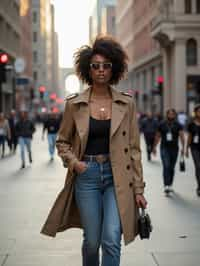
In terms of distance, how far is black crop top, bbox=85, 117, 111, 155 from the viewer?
4.89 m

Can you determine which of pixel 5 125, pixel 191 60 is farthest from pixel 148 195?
pixel 191 60

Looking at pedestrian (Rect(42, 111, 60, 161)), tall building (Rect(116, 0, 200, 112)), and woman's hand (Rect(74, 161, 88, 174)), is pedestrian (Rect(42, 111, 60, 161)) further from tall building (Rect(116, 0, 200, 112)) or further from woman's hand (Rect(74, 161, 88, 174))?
tall building (Rect(116, 0, 200, 112))

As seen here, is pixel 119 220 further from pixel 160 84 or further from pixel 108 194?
pixel 160 84

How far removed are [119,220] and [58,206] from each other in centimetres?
51

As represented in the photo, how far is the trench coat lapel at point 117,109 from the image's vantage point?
4879 mm

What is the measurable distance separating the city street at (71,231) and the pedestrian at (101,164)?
204 centimetres

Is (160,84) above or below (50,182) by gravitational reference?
above

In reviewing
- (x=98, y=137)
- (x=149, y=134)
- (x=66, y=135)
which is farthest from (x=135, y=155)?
(x=149, y=134)

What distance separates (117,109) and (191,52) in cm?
4886

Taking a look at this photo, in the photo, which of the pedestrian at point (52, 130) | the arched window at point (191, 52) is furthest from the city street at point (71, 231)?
the arched window at point (191, 52)

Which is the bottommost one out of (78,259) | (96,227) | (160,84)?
(78,259)

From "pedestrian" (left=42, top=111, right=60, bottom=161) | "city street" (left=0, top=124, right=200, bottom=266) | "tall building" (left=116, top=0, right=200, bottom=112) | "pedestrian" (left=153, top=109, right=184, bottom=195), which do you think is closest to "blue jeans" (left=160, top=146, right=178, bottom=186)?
"pedestrian" (left=153, top=109, right=184, bottom=195)

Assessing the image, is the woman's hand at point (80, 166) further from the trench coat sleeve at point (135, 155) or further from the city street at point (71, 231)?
the city street at point (71, 231)

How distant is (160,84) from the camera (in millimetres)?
42719
